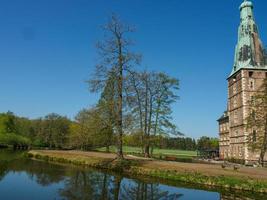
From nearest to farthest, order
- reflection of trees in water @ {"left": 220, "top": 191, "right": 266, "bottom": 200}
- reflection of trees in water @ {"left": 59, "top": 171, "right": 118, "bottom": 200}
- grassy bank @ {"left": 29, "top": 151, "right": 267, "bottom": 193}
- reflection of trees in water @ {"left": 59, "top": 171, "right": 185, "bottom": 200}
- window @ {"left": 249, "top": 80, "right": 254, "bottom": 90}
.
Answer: reflection of trees in water @ {"left": 59, "top": 171, "right": 118, "bottom": 200} → reflection of trees in water @ {"left": 59, "top": 171, "right": 185, "bottom": 200} → reflection of trees in water @ {"left": 220, "top": 191, "right": 266, "bottom": 200} → grassy bank @ {"left": 29, "top": 151, "right": 267, "bottom": 193} → window @ {"left": 249, "top": 80, "right": 254, "bottom": 90}

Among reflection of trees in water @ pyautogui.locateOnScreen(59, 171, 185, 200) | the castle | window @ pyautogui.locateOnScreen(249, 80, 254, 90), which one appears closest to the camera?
reflection of trees in water @ pyautogui.locateOnScreen(59, 171, 185, 200)

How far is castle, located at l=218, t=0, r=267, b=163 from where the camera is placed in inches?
2219

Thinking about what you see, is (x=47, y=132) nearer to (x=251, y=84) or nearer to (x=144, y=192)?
(x=251, y=84)

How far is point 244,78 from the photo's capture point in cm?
5694

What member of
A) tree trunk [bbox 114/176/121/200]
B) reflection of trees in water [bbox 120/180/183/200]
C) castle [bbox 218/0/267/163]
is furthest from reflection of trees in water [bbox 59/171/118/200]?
castle [bbox 218/0/267/163]

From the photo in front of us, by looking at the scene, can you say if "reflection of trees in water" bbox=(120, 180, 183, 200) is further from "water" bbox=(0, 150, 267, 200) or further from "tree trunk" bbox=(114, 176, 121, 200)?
"tree trunk" bbox=(114, 176, 121, 200)

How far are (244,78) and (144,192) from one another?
43.0m

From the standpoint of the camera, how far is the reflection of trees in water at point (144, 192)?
18.0 meters

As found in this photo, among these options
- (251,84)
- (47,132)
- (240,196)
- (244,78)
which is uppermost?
(244,78)

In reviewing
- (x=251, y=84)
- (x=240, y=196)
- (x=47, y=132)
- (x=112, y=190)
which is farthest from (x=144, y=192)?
(x=47, y=132)

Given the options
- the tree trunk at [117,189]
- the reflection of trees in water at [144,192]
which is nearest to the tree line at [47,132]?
the tree trunk at [117,189]

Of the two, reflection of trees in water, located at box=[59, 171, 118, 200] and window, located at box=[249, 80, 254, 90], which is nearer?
reflection of trees in water, located at box=[59, 171, 118, 200]

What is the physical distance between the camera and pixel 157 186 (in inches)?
882

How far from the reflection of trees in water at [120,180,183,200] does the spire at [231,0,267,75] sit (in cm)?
4205
